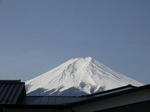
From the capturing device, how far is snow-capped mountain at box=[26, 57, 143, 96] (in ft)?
243

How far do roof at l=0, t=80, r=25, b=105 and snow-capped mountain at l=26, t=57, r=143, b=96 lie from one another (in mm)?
56198

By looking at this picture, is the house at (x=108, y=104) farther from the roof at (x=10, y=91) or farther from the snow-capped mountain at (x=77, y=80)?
the snow-capped mountain at (x=77, y=80)

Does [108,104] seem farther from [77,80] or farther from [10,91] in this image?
[77,80]

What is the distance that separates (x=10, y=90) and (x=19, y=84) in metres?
0.71

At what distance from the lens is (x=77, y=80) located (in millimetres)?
91188

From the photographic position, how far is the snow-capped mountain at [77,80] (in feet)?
243

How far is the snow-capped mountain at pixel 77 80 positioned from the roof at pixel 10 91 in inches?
2213

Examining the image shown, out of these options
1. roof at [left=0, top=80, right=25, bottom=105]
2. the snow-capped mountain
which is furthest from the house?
the snow-capped mountain

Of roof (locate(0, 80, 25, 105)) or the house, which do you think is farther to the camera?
roof (locate(0, 80, 25, 105))

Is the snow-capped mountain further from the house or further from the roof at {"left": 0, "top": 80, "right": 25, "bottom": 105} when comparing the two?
the house

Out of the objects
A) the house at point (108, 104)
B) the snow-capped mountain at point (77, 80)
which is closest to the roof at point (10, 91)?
the house at point (108, 104)

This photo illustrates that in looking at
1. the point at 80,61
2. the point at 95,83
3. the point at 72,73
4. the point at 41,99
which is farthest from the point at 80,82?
the point at 41,99

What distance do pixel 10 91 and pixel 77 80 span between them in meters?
81.5

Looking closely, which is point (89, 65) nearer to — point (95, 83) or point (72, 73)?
point (72, 73)
